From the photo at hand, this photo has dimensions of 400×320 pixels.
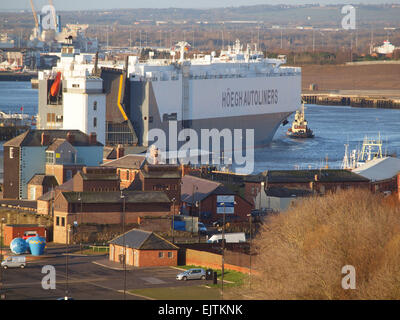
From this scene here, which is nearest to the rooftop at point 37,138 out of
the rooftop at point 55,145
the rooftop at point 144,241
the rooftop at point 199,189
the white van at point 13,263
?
the rooftop at point 55,145

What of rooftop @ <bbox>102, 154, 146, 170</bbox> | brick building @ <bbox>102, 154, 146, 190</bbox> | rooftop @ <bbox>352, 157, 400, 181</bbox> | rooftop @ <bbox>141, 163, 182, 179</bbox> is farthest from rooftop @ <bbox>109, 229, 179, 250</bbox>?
rooftop @ <bbox>352, 157, 400, 181</bbox>

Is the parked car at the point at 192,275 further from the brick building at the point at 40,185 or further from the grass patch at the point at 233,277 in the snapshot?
the brick building at the point at 40,185

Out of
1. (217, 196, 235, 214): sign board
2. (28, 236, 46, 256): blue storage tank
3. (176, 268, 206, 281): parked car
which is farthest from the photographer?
(217, 196, 235, 214): sign board

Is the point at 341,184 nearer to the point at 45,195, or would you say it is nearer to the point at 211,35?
the point at 45,195

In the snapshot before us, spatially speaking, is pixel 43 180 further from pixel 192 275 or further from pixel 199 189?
pixel 192 275

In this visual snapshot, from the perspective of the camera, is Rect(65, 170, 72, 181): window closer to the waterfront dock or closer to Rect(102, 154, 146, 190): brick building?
Rect(102, 154, 146, 190): brick building

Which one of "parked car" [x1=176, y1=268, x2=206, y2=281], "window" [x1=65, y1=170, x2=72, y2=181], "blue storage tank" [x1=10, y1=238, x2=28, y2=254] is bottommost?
"blue storage tank" [x1=10, y1=238, x2=28, y2=254]

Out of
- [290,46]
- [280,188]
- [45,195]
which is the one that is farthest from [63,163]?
[290,46]
